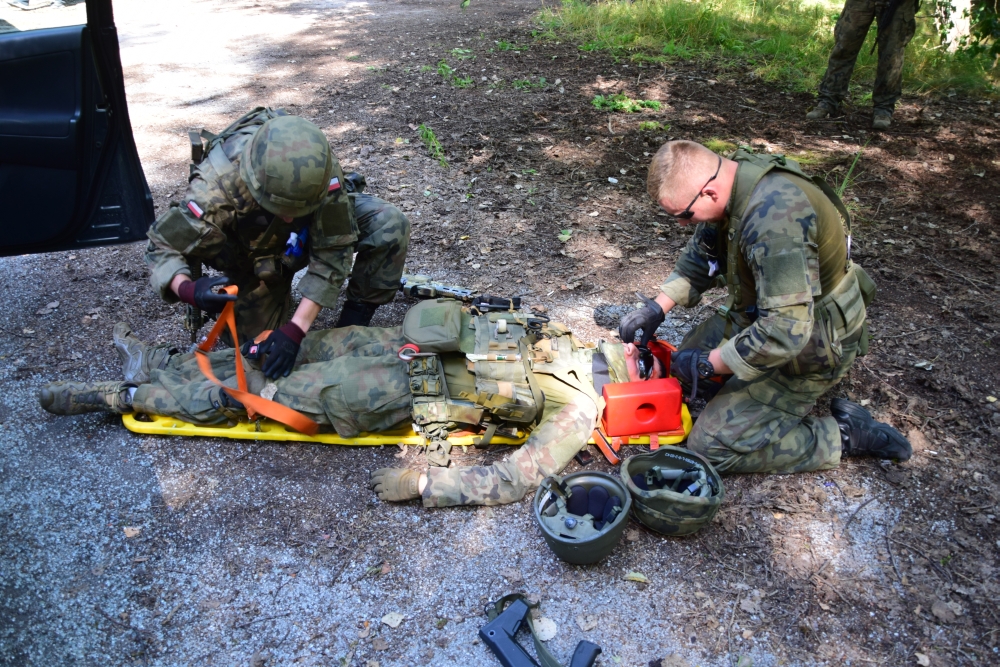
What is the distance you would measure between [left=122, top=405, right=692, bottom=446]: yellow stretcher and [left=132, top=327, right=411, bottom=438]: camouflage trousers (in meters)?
0.05

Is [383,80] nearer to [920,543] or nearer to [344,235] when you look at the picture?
[344,235]

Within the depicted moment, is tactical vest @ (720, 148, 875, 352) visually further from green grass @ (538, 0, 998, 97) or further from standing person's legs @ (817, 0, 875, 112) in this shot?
green grass @ (538, 0, 998, 97)

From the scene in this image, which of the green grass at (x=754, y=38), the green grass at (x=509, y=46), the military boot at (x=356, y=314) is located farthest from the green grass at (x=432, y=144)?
the green grass at (x=754, y=38)

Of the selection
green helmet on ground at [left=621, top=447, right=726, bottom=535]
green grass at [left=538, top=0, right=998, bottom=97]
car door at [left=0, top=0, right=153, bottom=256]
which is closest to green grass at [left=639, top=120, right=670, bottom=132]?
green grass at [left=538, top=0, right=998, bottom=97]

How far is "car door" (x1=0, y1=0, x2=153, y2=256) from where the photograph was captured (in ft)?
12.1

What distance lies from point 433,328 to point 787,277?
1713 millimetres

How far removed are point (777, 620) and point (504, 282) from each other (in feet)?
9.50

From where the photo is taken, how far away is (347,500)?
3.37 meters

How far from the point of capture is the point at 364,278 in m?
4.33

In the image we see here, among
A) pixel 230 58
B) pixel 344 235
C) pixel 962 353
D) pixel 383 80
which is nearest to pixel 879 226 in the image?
pixel 962 353

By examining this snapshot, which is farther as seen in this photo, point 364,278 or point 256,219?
point 364,278

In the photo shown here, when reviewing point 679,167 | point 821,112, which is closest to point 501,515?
point 679,167

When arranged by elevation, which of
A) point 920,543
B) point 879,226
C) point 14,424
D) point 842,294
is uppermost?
point 842,294

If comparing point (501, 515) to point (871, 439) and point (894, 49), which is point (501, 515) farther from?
point (894, 49)
